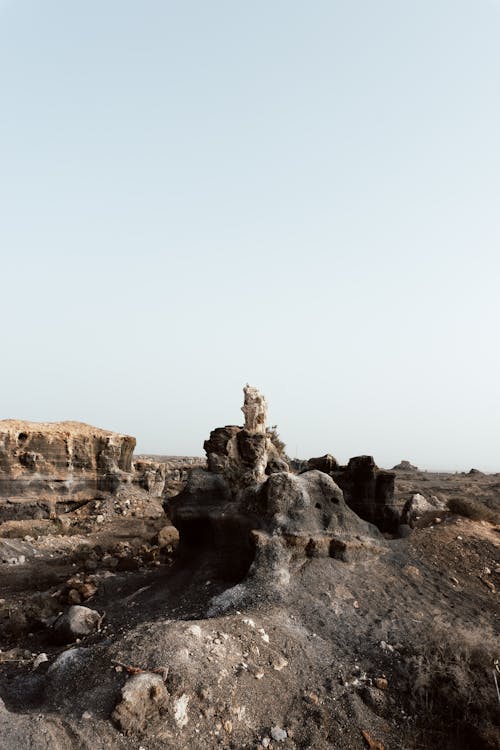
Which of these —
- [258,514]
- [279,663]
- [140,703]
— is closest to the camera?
[140,703]

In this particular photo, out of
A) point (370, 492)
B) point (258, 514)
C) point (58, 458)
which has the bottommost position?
point (258, 514)

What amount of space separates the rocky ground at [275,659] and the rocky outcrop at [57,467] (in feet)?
25.3

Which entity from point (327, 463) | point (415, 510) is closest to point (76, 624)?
point (327, 463)

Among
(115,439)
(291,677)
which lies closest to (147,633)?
(291,677)

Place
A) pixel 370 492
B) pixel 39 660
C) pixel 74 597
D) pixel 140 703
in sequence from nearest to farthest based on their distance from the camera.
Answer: pixel 140 703, pixel 39 660, pixel 74 597, pixel 370 492

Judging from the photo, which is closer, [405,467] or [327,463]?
[327,463]

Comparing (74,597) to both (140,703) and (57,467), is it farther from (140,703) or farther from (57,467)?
(57,467)

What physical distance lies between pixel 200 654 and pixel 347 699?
1561 millimetres

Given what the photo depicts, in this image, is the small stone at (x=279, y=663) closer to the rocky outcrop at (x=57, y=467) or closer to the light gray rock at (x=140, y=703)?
the light gray rock at (x=140, y=703)

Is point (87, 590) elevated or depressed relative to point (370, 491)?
depressed

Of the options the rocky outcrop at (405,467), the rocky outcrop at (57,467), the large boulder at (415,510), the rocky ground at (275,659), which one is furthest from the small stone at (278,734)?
the rocky outcrop at (405,467)

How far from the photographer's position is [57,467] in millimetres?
17453

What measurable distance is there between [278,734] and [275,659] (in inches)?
37.9

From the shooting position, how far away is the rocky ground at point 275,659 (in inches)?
182
